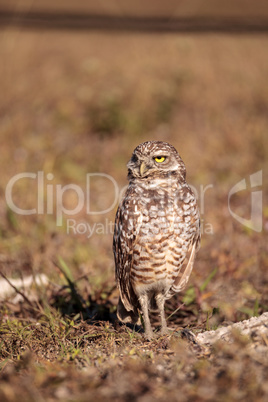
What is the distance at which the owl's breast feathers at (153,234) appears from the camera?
3018 millimetres

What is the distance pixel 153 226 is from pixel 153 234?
54 millimetres

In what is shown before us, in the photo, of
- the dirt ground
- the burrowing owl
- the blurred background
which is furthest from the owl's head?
the blurred background

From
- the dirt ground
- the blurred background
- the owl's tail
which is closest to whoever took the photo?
the dirt ground

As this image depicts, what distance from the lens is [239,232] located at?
17.1 ft

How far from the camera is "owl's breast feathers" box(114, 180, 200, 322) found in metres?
3.02

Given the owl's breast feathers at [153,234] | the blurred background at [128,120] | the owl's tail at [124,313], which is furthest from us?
the blurred background at [128,120]

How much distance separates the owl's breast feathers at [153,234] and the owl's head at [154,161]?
2.8 inches

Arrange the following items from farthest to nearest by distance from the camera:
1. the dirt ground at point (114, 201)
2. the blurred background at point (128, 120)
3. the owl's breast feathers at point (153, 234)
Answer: the blurred background at point (128, 120)
the owl's breast feathers at point (153, 234)
the dirt ground at point (114, 201)

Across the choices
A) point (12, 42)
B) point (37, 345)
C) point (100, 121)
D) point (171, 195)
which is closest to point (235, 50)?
point (100, 121)

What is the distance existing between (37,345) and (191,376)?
50.2 inches

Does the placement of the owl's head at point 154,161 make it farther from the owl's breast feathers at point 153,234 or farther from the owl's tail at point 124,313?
the owl's tail at point 124,313

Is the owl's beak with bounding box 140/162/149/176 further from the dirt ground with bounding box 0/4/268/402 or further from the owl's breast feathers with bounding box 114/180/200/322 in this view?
the dirt ground with bounding box 0/4/268/402

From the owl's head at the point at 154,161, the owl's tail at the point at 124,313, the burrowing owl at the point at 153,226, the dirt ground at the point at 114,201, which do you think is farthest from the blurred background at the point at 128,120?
the owl's head at the point at 154,161

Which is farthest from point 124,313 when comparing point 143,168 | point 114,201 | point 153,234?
point 114,201
